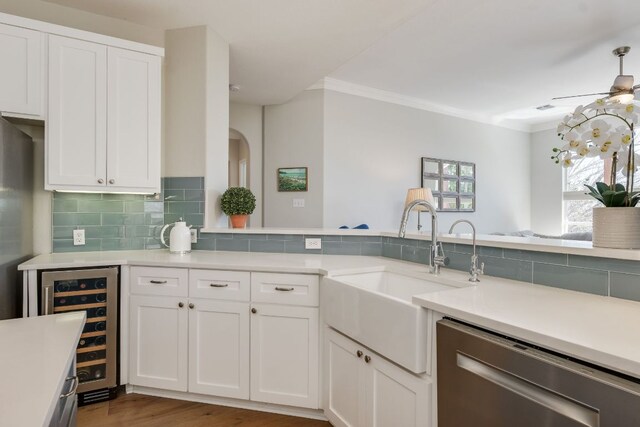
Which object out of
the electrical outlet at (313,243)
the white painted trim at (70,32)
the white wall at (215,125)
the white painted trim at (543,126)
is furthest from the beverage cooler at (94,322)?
the white painted trim at (543,126)

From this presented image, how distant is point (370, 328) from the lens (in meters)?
1.43

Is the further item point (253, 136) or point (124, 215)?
point (253, 136)

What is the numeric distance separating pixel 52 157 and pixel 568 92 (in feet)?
18.9

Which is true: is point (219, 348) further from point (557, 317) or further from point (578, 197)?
point (578, 197)

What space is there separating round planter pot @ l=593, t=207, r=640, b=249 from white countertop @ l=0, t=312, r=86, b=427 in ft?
5.33

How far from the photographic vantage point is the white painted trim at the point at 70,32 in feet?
6.57

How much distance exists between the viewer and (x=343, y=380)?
1671 mm

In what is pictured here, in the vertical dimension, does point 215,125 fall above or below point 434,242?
above


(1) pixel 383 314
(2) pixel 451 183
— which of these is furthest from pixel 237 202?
(2) pixel 451 183

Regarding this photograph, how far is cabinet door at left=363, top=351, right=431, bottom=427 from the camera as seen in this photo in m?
1.22

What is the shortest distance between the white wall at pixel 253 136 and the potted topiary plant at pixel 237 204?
6.37ft

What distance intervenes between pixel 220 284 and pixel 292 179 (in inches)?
102

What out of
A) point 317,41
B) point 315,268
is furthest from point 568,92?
point 315,268

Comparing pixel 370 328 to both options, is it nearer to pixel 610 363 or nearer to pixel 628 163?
pixel 610 363
